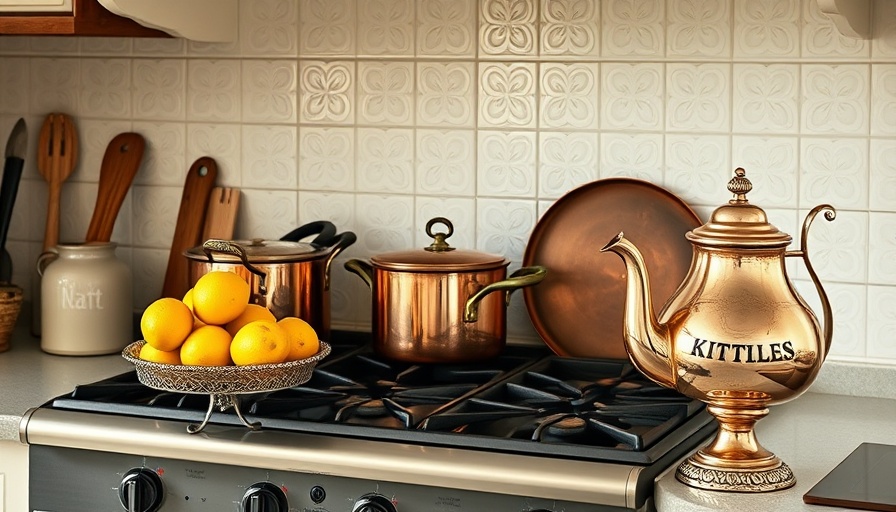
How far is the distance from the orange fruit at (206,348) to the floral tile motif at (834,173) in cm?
92

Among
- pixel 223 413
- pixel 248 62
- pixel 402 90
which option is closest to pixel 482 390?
pixel 223 413

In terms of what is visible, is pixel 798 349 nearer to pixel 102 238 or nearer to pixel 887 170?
pixel 887 170

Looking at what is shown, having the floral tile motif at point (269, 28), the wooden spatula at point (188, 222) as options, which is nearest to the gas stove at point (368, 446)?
the wooden spatula at point (188, 222)

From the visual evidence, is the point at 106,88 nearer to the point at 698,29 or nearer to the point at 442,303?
the point at 442,303

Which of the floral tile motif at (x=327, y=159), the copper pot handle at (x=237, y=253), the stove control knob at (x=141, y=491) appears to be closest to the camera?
the stove control knob at (x=141, y=491)

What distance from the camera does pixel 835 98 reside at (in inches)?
76.5

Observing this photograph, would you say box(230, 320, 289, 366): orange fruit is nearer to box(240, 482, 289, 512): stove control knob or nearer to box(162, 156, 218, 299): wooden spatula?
box(240, 482, 289, 512): stove control knob

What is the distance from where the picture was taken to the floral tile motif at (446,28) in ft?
6.98

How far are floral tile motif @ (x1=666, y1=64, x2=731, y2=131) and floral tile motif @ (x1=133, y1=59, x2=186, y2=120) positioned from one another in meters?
0.90

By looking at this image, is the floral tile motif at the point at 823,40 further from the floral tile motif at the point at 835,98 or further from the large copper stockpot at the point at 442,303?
the large copper stockpot at the point at 442,303

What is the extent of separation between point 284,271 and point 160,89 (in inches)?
22.2

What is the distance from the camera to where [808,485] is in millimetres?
1478

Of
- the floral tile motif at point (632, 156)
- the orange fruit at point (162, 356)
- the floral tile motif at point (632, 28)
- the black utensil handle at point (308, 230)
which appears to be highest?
the floral tile motif at point (632, 28)

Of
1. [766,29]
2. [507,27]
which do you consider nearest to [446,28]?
[507,27]
